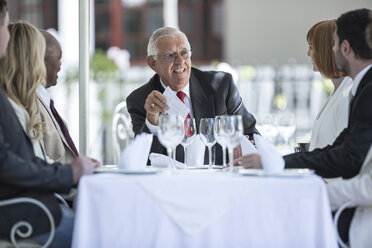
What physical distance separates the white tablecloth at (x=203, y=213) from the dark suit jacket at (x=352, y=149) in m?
0.41

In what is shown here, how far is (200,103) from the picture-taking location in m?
4.05

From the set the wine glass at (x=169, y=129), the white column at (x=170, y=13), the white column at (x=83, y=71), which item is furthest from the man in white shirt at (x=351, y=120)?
the white column at (x=170, y=13)

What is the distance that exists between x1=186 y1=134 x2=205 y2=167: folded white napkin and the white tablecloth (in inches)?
39.2

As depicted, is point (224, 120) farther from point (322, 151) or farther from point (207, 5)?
point (207, 5)

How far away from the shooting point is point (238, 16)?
15.1 meters

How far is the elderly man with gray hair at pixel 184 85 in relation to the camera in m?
4.07

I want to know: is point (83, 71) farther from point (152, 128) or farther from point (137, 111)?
point (152, 128)

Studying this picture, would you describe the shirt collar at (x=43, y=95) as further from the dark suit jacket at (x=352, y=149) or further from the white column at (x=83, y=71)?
the dark suit jacket at (x=352, y=149)

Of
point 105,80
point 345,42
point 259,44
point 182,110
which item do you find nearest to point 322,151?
point 345,42

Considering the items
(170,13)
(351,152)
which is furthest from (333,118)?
(170,13)

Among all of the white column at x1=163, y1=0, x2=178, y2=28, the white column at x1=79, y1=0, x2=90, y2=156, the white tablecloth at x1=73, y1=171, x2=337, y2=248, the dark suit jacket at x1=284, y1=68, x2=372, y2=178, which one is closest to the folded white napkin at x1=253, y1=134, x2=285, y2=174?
the white tablecloth at x1=73, y1=171, x2=337, y2=248

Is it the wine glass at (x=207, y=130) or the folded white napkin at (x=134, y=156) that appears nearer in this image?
the folded white napkin at (x=134, y=156)

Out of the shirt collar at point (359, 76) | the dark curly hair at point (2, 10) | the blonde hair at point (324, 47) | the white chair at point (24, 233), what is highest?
the dark curly hair at point (2, 10)

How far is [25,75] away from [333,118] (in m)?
1.58
